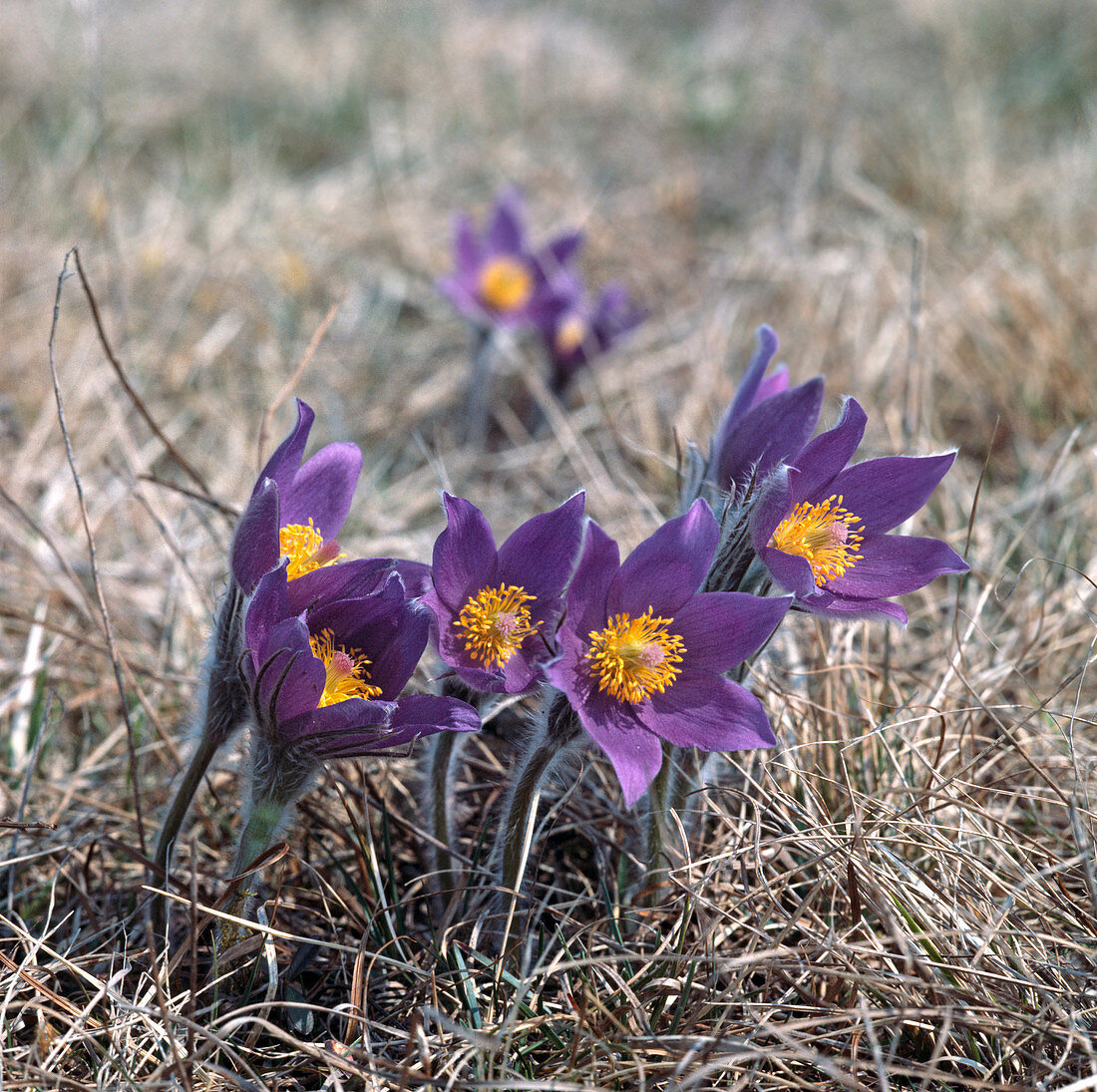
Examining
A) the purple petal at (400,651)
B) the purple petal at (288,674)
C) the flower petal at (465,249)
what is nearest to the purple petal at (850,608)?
the purple petal at (400,651)

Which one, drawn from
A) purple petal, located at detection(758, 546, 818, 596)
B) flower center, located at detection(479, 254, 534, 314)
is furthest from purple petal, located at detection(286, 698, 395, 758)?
flower center, located at detection(479, 254, 534, 314)

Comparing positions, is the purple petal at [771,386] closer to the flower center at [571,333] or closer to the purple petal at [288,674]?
the purple petal at [288,674]

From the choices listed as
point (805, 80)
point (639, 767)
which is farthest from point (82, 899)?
point (805, 80)

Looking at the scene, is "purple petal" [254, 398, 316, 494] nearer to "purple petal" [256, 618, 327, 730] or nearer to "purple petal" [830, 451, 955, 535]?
"purple petal" [256, 618, 327, 730]

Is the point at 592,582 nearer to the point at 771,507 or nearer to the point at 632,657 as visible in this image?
the point at 632,657

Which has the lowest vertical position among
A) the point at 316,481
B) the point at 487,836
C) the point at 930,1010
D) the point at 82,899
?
the point at 487,836

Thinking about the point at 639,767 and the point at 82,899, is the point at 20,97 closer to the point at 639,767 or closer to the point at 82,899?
the point at 82,899

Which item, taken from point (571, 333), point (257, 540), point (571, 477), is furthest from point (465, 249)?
point (257, 540)
